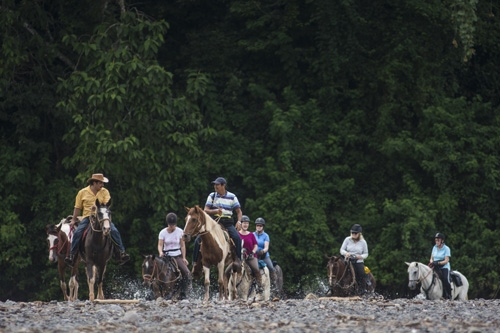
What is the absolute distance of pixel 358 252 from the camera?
30000 mm

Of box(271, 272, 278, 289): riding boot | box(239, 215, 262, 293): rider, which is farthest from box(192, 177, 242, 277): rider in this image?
box(271, 272, 278, 289): riding boot

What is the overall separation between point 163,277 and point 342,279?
4.99m

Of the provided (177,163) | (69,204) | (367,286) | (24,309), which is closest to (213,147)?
(177,163)

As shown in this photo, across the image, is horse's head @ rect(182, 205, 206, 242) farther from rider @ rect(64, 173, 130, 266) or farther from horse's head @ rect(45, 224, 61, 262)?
horse's head @ rect(45, 224, 61, 262)

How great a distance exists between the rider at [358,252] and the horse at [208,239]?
5555 mm

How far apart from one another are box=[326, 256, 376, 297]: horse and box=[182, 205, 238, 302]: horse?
5716mm

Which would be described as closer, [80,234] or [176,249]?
[80,234]

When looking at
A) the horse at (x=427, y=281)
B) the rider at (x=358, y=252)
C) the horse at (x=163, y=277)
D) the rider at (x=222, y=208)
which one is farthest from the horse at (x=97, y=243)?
the horse at (x=427, y=281)

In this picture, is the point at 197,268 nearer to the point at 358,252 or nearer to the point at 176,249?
the point at 176,249

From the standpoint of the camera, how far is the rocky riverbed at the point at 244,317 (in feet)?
53.9

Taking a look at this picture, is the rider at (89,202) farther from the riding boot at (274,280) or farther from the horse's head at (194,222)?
the riding boot at (274,280)

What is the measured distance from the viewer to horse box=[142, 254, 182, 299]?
27.5 metres

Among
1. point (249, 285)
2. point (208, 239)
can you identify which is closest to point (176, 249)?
point (249, 285)

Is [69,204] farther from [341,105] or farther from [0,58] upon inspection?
[341,105]
